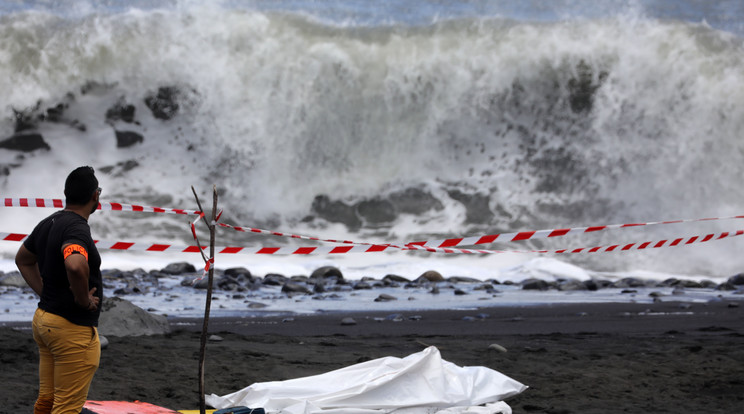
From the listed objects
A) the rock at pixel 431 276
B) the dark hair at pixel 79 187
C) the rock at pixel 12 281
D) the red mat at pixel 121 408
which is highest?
the dark hair at pixel 79 187

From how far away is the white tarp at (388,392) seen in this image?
4.99 meters

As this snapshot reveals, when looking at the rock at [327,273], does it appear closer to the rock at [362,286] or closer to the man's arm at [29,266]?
the rock at [362,286]

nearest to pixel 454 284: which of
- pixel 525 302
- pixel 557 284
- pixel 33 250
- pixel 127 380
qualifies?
pixel 557 284

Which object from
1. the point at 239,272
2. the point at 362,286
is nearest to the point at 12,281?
the point at 239,272

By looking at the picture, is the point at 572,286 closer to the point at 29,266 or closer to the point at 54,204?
the point at 54,204

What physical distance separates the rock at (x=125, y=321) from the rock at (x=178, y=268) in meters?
12.1

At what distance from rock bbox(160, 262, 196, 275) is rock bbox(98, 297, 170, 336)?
12102mm

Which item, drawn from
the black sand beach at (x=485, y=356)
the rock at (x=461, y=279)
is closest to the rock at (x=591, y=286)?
the rock at (x=461, y=279)

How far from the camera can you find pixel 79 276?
3.23 metres

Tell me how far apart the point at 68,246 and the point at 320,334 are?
6.75 m

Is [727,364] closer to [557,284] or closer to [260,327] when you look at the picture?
[260,327]

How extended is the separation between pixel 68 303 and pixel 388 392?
2.38 metres

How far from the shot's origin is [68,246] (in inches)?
129

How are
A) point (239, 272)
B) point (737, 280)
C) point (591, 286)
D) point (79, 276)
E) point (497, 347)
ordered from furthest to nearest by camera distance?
point (239, 272), point (737, 280), point (591, 286), point (497, 347), point (79, 276)
